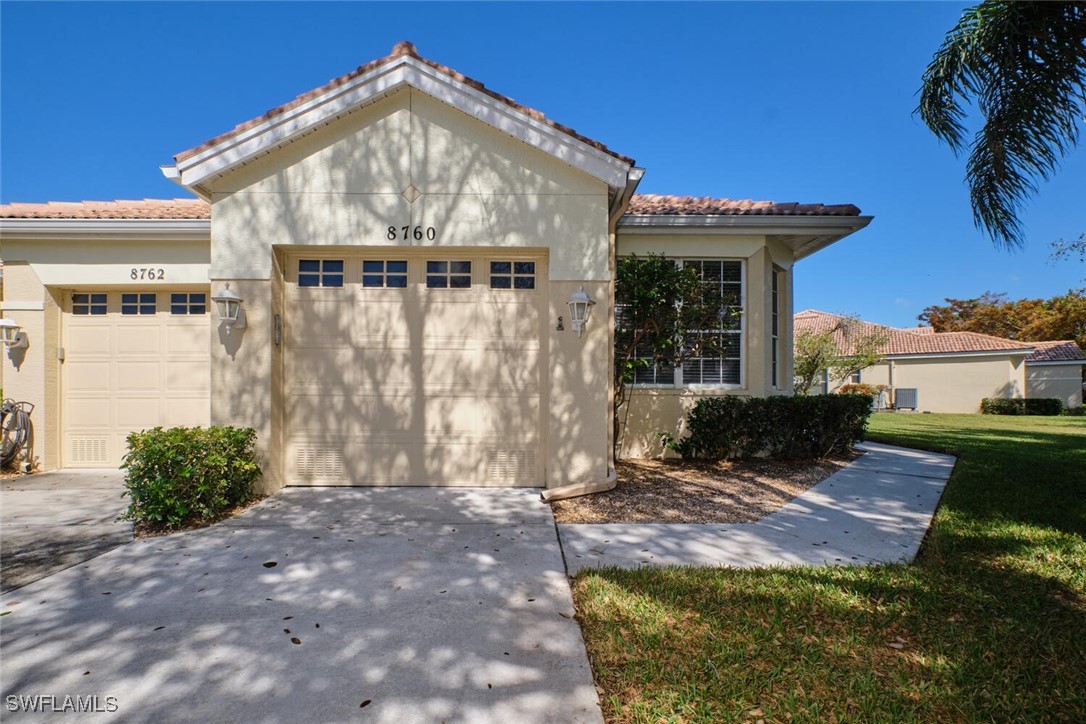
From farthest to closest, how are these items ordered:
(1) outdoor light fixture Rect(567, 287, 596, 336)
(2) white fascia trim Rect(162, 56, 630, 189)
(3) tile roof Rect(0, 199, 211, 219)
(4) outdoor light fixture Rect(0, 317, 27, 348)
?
(3) tile roof Rect(0, 199, 211, 219) → (4) outdoor light fixture Rect(0, 317, 27, 348) → (1) outdoor light fixture Rect(567, 287, 596, 336) → (2) white fascia trim Rect(162, 56, 630, 189)

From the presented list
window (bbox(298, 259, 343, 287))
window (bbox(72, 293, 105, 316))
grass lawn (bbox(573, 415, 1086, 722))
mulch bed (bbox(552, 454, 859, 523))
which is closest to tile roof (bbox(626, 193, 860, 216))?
mulch bed (bbox(552, 454, 859, 523))

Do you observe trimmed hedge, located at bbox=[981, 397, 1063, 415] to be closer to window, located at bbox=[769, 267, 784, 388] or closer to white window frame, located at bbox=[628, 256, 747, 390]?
window, located at bbox=[769, 267, 784, 388]

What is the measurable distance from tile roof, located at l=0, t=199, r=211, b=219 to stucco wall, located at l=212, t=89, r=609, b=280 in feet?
7.34

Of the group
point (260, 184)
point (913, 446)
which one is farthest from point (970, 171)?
point (260, 184)

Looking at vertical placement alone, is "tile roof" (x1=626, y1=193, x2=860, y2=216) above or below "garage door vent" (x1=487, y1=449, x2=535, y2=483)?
above

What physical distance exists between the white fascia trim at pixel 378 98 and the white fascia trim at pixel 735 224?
7.34 ft

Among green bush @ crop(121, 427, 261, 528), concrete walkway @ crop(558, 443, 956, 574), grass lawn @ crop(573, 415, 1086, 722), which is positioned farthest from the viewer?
green bush @ crop(121, 427, 261, 528)

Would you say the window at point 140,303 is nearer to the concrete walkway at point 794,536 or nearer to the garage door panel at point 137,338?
the garage door panel at point 137,338

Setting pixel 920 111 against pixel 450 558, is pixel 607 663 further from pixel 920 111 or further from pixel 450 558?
pixel 920 111

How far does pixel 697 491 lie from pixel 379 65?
6.73m

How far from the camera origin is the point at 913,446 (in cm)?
1055

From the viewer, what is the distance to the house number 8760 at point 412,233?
20.7ft

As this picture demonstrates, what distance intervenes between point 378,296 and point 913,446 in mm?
11162

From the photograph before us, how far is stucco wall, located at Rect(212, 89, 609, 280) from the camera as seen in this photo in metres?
6.25
